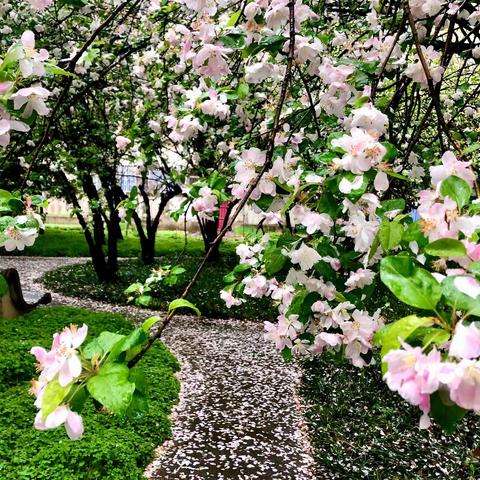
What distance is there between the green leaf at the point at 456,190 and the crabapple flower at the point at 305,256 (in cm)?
59

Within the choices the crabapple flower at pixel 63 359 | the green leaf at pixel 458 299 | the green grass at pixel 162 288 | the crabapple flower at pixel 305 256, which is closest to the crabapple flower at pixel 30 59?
the crabapple flower at pixel 63 359

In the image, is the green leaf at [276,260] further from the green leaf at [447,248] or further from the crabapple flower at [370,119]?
the green leaf at [447,248]

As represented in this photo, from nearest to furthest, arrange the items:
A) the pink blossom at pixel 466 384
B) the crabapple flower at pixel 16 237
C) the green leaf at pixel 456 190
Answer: the pink blossom at pixel 466 384, the green leaf at pixel 456 190, the crabapple flower at pixel 16 237

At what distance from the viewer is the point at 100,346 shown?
86cm

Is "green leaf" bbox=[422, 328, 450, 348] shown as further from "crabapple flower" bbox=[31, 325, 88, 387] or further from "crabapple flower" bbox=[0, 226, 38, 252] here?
"crabapple flower" bbox=[0, 226, 38, 252]

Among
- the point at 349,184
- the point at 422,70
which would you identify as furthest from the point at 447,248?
the point at 422,70

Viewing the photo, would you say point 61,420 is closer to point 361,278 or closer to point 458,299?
point 458,299

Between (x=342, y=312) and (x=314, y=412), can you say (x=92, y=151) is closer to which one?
(x=314, y=412)

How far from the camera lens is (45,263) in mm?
12117

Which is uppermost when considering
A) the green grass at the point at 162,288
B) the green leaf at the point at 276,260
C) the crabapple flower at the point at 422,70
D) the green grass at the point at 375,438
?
the crabapple flower at the point at 422,70

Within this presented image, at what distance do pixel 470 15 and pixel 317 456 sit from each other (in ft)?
9.13

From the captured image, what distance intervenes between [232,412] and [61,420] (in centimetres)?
400

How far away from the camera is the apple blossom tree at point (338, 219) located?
0.69 metres

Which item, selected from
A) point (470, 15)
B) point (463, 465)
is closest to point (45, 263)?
point (463, 465)
